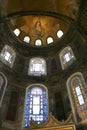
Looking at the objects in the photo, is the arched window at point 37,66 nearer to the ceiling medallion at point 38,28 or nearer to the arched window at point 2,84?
the arched window at point 2,84

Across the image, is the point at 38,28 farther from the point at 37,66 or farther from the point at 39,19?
the point at 37,66

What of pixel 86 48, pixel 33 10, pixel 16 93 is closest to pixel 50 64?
pixel 86 48

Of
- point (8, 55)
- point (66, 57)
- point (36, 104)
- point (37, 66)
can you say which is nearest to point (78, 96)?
point (36, 104)

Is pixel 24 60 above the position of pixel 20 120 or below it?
above

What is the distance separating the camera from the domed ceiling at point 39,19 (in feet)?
57.6

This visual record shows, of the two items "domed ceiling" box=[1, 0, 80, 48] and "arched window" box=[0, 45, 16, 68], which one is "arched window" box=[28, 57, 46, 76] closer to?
"arched window" box=[0, 45, 16, 68]

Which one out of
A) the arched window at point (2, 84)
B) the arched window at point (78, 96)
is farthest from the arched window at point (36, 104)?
the arched window at point (78, 96)

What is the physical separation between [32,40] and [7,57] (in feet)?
18.0

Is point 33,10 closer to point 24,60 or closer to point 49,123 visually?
point 24,60

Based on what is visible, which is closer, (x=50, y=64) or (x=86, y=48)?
(x=86, y=48)

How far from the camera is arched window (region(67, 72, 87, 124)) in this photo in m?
10.4

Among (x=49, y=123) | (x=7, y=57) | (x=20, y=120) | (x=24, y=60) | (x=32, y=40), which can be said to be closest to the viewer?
(x=49, y=123)

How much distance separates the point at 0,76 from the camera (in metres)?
13.1

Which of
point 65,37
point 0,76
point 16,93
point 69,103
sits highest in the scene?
→ point 65,37
